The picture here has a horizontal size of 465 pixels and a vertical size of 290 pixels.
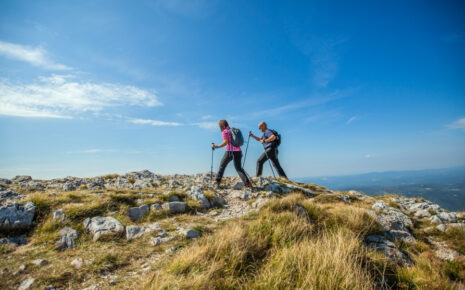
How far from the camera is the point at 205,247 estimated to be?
3498 millimetres

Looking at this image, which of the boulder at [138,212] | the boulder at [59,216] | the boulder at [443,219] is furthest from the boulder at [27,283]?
the boulder at [443,219]

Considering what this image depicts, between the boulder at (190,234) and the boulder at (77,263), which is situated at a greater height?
the boulder at (190,234)

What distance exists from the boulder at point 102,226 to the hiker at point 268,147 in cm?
884

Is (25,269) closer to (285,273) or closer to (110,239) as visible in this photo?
(110,239)

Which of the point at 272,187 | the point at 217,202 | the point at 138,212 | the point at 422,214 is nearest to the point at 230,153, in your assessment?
the point at 217,202

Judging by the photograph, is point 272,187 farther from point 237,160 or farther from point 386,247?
point 386,247

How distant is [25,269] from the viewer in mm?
3338

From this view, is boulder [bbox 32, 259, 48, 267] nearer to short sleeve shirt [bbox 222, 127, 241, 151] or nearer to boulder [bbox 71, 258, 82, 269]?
boulder [bbox 71, 258, 82, 269]

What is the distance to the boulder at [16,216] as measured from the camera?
15.4ft

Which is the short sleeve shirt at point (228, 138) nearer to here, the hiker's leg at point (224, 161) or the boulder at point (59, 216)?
the hiker's leg at point (224, 161)

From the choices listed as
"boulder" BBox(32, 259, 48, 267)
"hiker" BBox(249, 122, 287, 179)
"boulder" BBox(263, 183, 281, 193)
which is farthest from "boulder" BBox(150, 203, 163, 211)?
"hiker" BBox(249, 122, 287, 179)

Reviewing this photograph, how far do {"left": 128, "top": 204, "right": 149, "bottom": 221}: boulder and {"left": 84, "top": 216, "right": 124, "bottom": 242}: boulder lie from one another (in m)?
0.75

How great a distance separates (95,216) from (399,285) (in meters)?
7.24

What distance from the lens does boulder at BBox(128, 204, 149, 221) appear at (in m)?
6.08
